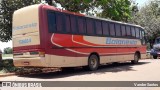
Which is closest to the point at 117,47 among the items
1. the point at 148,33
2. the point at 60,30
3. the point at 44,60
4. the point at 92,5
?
the point at 92,5

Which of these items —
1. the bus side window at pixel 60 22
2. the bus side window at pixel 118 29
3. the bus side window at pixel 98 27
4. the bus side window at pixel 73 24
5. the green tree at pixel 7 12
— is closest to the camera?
the bus side window at pixel 60 22

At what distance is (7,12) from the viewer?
21391 millimetres

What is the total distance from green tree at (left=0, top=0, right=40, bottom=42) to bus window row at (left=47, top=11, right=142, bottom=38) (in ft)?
20.4

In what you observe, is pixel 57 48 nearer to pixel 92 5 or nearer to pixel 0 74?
pixel 0 74

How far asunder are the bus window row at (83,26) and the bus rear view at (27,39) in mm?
754

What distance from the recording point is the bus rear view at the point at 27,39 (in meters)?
13.6

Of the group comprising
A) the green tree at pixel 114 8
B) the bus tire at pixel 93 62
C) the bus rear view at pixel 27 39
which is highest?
the green tree at pixel 114 8

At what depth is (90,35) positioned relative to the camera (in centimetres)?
1686

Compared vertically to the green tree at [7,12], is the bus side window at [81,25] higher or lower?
lower

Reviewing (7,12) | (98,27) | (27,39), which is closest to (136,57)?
(98,27)

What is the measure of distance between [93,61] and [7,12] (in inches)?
320

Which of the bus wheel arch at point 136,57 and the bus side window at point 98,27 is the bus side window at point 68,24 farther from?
the bus wheel arch at point 136,57

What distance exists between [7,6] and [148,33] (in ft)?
87.9

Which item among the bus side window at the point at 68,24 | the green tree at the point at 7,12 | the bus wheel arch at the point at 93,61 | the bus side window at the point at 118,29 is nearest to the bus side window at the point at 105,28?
the bus side window at the point at 118,29
